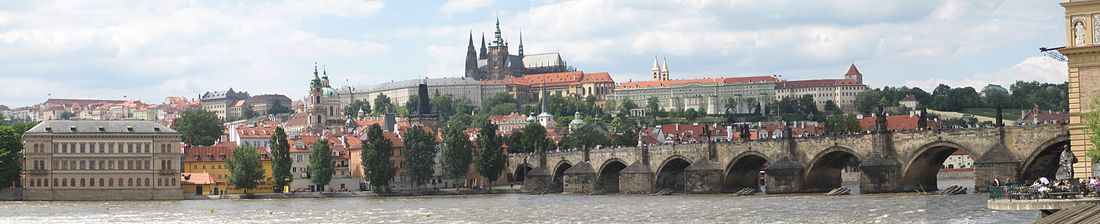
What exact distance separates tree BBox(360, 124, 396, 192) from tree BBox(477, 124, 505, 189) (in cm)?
728

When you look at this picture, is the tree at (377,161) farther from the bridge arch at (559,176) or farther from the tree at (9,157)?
the tree at (9,157)

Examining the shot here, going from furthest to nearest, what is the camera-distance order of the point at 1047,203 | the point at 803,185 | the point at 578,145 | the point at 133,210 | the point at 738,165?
the point at 578,145, the point at 738,165, the point at 803,185, the point at 133,210, the point at 1047,203

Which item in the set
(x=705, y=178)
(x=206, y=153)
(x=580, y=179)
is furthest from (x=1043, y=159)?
(x=206, y=153)

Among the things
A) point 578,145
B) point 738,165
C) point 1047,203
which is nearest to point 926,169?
point 738,165

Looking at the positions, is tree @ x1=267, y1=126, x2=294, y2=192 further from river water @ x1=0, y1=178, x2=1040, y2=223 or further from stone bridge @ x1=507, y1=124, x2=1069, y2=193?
stone bridge @ x1=507, y1=124, x2=1069, y2=193

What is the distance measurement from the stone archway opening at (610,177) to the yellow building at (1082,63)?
63.3 m

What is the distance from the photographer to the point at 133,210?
8825 cm

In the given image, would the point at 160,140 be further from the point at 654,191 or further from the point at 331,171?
the point at 654,191

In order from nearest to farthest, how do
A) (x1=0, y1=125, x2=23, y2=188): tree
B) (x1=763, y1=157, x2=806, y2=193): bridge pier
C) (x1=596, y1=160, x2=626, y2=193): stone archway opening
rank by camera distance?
(x1=763, y1=157, x2=806, y2=193): bridge pier
(x1=0, y1=125, x2=23, y2=188): tree
(x1=596, y1=160, x2=626, y2=193): stone archway opening

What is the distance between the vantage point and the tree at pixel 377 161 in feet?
393

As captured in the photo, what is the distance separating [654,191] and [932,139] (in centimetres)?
2761

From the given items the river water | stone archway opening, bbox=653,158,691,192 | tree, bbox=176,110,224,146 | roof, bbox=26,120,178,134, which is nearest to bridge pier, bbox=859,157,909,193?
the river water

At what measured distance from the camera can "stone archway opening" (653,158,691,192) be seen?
11231 cm

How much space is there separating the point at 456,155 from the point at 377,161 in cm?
865
